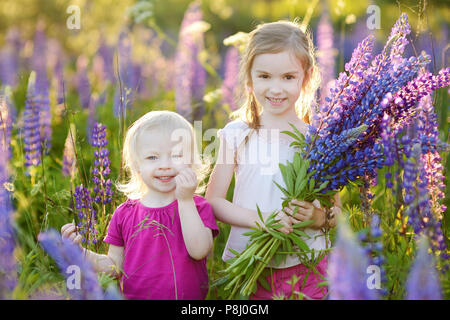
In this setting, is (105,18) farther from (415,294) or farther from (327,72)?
(415,294)

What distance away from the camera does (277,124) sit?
2.50m

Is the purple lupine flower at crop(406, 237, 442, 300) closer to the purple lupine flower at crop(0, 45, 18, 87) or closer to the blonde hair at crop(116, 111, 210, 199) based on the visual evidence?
the blonde hair at crop(116, 111, 210, 199)

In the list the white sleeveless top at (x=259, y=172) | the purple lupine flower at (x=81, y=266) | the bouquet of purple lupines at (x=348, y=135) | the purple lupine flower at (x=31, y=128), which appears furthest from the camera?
the purple lupine flower at (x=31, y=128)

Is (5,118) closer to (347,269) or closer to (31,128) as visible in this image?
(31,128)

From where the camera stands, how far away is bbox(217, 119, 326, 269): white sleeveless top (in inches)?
95.1

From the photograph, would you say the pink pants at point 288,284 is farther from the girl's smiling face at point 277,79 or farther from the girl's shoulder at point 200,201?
the girl's smiling face at point 277,79

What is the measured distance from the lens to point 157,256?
2205 millimetres

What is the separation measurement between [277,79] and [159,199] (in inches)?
30.4

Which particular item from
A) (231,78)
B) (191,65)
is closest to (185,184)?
(191,65)

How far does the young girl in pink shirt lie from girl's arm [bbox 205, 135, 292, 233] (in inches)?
4.4

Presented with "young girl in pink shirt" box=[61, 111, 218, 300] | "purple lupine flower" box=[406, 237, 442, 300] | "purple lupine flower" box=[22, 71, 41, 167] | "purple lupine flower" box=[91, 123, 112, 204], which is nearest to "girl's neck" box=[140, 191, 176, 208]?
"young girl in pink shirt" box=[61, 111, 218, 300]

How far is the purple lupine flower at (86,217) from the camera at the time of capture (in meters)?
2.37

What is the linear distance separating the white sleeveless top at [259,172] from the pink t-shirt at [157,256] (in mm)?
235

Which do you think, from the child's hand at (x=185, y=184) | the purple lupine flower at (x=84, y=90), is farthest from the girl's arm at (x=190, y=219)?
the purple lupine flower at (x=84, y=90)
